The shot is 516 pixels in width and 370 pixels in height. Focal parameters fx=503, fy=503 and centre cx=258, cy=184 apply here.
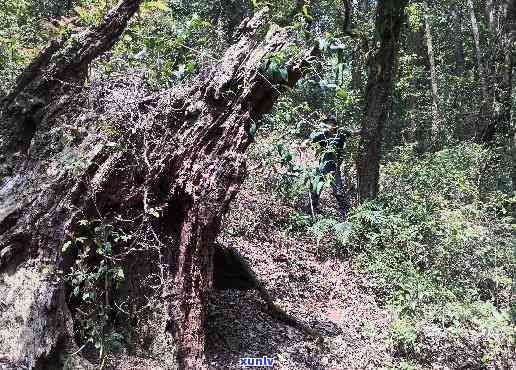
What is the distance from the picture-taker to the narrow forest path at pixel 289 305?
18.7 feet

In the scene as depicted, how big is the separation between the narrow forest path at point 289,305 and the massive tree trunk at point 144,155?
→ 91cm

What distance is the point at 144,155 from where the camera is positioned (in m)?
4.71

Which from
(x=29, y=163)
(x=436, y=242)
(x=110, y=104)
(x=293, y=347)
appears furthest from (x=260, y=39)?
(x=436, y=242)

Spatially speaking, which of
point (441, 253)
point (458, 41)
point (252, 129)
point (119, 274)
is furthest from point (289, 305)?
point (458, 41)

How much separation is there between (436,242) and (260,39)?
4760 mm

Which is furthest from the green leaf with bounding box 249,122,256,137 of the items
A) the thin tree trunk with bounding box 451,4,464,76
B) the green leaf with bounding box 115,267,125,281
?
the thin tree trunk with bounding box 451,4,464,76

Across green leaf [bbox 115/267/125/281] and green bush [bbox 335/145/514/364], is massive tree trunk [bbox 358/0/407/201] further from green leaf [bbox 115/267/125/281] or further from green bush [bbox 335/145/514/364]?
green leaf [bbox 115/267/125/281]

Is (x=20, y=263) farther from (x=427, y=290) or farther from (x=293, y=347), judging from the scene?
(x=427, y=290)

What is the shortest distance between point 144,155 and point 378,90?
18.8ft

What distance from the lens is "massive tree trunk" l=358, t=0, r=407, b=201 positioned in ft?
29.5

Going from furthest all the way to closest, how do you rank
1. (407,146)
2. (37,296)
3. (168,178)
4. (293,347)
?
1. (407,146)
2. (293,347)
3. (168,178)
4. (37,296)

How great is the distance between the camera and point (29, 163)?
4.62 metres

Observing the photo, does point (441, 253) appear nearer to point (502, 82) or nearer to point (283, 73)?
point (283, 73)

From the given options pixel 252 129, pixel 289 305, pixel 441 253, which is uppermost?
pixel 252 129
